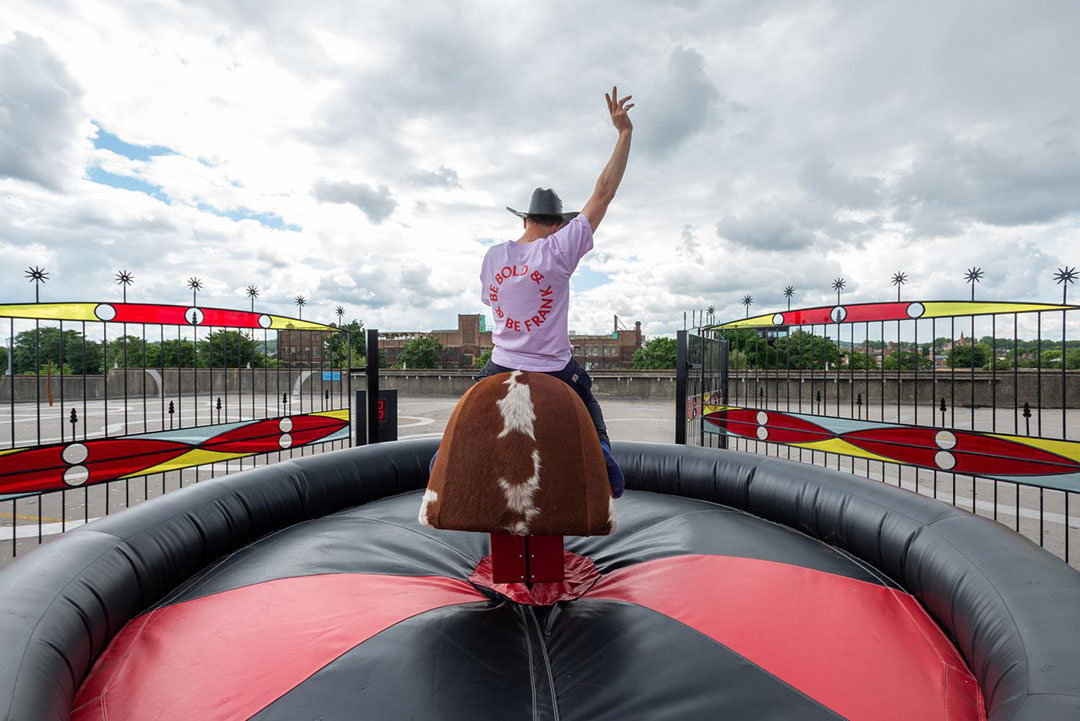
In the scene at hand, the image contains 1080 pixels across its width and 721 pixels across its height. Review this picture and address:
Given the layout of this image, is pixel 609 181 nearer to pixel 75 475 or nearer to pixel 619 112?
pixel 619 112

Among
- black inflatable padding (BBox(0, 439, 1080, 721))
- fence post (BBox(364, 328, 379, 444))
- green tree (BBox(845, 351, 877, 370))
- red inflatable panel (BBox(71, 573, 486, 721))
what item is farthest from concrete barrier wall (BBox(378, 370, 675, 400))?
red inflatable panel (BBox(71, 573, 486, 721))

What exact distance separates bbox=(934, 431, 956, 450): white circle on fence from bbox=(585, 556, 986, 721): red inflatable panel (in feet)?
6.41

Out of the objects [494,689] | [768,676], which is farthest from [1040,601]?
[494,689]

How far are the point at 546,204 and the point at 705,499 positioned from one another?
9.51 ft

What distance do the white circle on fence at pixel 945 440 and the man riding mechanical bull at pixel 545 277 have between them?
3185 mm

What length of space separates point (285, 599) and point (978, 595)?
3042 mm

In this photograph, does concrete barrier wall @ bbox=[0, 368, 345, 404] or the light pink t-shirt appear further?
concrete barrier wall @ bbox=[0, 368, 345, 404]

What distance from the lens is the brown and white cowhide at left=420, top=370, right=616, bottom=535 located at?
1.97m

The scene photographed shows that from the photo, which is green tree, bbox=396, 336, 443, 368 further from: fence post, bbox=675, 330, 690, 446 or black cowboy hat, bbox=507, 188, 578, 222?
black cowboy hat, bbox=507, 188, 578, 222

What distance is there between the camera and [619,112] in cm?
236

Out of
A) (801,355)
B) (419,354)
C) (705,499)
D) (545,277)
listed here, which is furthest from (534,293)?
(419,354)

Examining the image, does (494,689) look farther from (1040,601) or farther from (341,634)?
(1040,601)

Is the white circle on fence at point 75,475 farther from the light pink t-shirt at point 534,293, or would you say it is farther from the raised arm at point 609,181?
the raised arm at point 609,181

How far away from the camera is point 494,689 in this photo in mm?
1742
